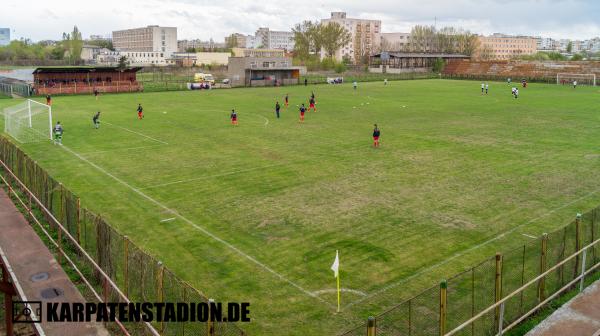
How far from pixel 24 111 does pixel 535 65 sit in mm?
110240

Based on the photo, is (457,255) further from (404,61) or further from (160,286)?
(404,61)

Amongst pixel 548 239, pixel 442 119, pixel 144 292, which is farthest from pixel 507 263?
pixel 442 119

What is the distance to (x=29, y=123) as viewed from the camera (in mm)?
44062

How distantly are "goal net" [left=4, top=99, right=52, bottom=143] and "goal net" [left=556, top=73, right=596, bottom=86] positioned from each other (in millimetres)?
94238

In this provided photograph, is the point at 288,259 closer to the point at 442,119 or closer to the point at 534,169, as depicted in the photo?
the point at 534,169

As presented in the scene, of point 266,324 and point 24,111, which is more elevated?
point 24,111

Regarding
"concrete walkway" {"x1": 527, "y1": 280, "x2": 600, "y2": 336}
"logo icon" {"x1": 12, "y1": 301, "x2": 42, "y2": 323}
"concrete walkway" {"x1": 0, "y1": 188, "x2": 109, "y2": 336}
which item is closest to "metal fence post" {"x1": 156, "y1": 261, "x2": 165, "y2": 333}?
"concrete walkway" {"x1": 0, "y1": 188, "x2": 109, "y2": 336}

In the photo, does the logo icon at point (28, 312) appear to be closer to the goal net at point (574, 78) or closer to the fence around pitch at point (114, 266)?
the fence around pitch at point (114, 266)

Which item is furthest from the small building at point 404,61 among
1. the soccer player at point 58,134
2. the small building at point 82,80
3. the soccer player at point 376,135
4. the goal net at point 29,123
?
the soccer player at point 58,134

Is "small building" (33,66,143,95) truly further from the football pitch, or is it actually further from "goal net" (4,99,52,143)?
the football pitch

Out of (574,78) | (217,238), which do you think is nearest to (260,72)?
(574,78)

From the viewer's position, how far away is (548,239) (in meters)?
14.9

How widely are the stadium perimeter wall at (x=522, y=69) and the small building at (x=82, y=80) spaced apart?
75.3 metres

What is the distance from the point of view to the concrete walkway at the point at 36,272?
1329 cm
